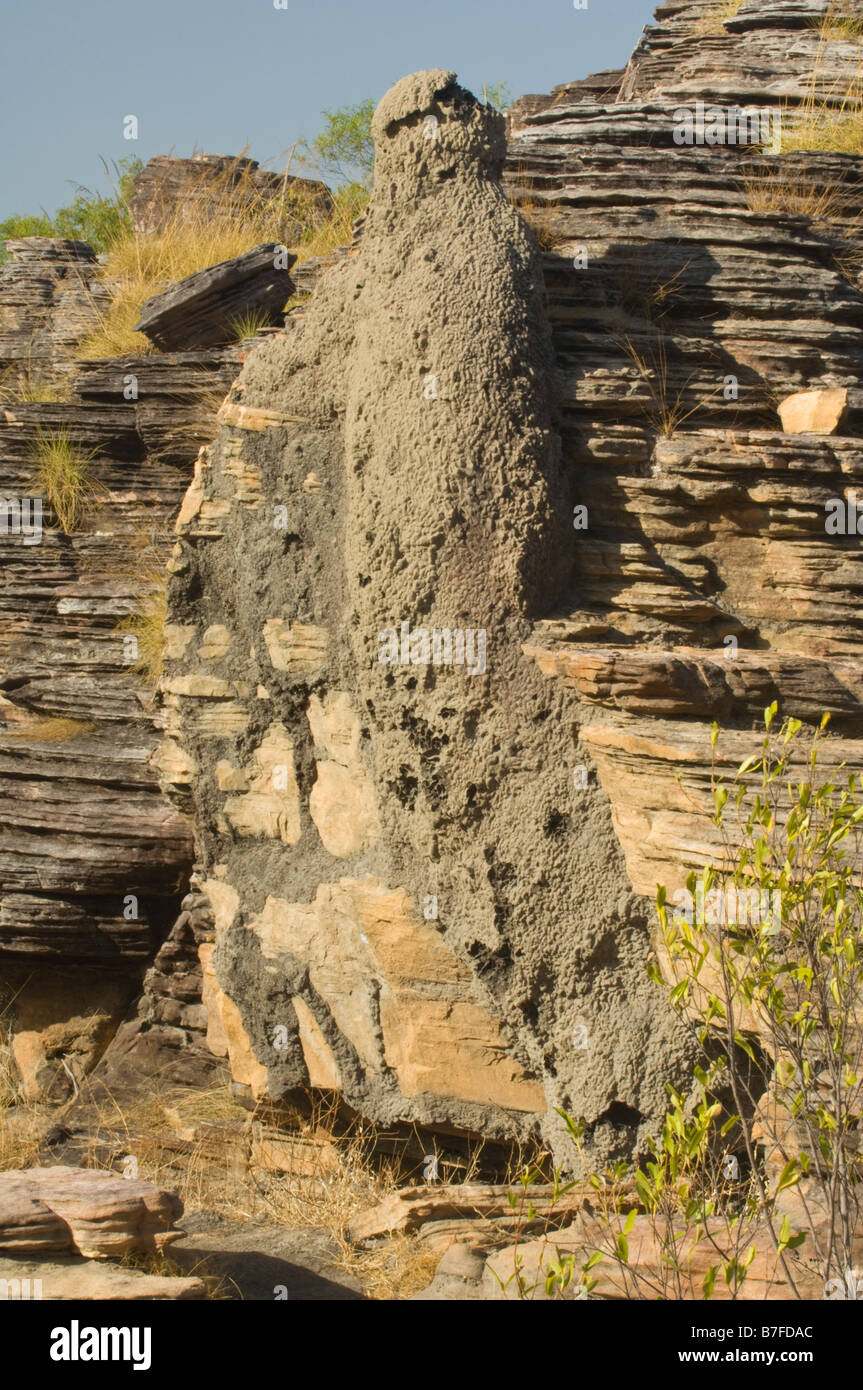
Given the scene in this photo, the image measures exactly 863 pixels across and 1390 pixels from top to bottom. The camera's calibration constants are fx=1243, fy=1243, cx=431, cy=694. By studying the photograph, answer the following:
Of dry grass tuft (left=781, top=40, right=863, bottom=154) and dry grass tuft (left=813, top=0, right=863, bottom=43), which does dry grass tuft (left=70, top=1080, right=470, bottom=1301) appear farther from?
dry grass tuft (left=813, top=0, right=863, bottom=43)

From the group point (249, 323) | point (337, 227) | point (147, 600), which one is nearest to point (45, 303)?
point (337, 227)

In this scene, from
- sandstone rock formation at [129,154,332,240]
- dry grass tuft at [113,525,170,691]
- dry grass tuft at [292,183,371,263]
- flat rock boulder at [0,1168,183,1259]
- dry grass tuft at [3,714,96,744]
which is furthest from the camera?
sandstone rock formation at [129,154,332,240]

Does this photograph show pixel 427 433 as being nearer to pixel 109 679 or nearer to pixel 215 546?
pixel 215 546

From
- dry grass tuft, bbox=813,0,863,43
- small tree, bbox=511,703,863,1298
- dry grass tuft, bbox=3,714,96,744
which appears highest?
dry grass tuft, bbox=813,0,863,43

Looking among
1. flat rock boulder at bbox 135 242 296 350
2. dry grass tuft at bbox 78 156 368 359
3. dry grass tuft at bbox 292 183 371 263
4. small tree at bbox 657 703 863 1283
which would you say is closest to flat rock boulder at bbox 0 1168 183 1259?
small tree at bbox 657 703 863 1283

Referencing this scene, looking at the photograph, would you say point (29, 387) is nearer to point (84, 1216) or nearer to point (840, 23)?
point (840, 23)

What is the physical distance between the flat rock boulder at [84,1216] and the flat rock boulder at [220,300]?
585 centimetres

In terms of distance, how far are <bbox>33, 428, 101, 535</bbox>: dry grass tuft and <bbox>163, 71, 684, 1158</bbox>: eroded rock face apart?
291 cm

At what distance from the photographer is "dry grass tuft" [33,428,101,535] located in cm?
871

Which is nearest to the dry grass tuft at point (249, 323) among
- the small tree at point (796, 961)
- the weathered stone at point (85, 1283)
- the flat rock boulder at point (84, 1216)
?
the small tree at point (796, 961)

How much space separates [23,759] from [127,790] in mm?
698

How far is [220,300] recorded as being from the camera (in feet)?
28.3

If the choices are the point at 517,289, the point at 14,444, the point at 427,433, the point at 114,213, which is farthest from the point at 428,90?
the point at 114,213

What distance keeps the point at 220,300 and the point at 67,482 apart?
1658mm
